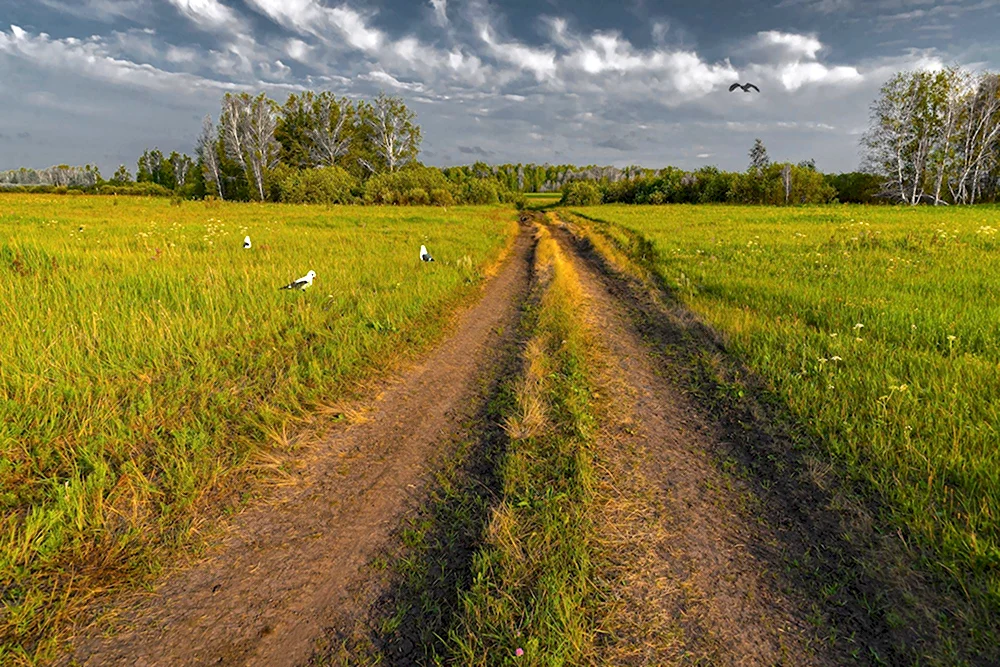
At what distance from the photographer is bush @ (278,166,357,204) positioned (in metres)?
48.8

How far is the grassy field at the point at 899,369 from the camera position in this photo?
8.77 feet

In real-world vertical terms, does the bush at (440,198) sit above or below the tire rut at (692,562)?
above

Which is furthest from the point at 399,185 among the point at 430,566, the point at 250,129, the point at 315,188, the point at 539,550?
the point at 539,550

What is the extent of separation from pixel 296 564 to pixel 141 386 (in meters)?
2.94

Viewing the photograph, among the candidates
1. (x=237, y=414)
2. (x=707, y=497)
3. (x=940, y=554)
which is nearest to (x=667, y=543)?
(x=707, y=497)

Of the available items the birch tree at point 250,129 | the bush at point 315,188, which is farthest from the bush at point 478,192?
the birch tree at point 250,129

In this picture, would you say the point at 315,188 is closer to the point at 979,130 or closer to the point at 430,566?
the point at 430,566

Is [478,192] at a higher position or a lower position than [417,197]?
higher

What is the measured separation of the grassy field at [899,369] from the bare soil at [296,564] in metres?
3.44

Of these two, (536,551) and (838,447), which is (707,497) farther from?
(536,551)

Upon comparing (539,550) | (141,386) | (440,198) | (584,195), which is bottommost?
(539,550)

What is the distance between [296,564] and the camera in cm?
259

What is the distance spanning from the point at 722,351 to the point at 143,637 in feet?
21.5

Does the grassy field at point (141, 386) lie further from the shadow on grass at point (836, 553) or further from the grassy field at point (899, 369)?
the grassy field at point (899, 369)
